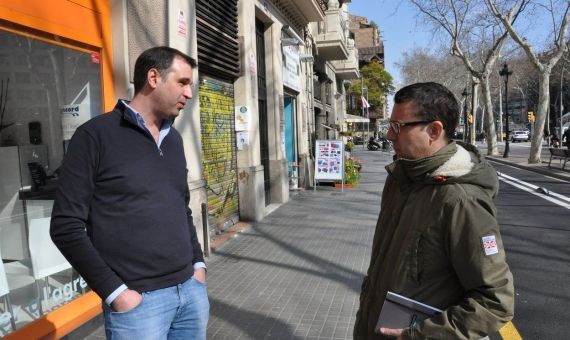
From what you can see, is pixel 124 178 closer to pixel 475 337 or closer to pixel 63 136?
pixel 475 337

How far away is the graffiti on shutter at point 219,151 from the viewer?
7949 millimetres

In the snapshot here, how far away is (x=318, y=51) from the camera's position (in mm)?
19281

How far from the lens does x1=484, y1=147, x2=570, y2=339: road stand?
A: 4.34m

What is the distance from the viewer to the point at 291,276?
5734 mm

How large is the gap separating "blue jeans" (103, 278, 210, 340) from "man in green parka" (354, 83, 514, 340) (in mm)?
855

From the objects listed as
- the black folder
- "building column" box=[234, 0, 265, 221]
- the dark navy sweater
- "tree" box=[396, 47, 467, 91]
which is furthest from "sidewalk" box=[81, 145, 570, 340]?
"tree" box=[396, 47, 467, 91]

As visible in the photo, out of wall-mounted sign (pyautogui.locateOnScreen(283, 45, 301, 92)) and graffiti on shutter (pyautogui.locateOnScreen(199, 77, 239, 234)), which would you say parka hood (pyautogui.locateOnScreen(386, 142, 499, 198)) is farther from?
wall-mounted sign (pyautogui.locateOnScreen(283, 45, 301, 92))

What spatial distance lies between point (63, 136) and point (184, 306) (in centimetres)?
287

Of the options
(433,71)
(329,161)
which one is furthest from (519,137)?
(329,161)

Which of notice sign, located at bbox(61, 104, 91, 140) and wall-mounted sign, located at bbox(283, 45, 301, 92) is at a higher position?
wall-mounted sign, located at bbox(283, 45, 301, 92)

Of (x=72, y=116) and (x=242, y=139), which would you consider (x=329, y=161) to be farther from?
(x=72, y=116)

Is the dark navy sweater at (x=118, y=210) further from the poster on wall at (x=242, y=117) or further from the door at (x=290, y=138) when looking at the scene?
the door at (x=290, y=138)

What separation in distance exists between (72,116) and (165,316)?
3058 mm

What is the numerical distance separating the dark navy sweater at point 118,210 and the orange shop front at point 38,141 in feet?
6.82
